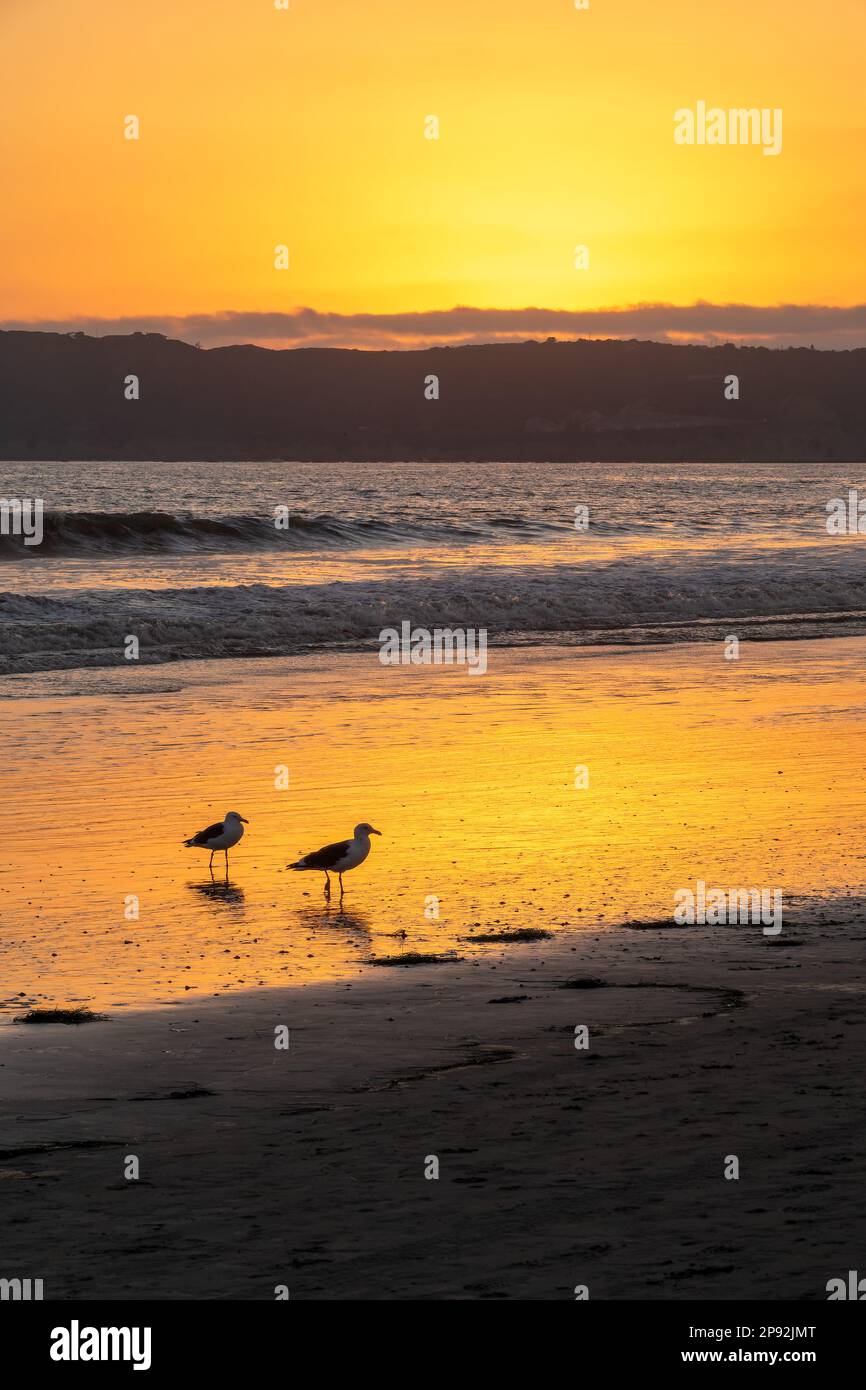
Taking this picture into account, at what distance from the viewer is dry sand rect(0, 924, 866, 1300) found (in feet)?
16.9

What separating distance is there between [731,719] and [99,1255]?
13.7 meters

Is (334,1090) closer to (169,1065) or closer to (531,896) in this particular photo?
(169,1065)

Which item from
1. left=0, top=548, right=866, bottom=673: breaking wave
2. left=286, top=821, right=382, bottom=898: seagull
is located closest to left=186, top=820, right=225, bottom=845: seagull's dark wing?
left=286, top=821, right=382, bottom=898: seagull

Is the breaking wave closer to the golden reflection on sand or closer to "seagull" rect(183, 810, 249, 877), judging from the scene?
the golden reflection on sand

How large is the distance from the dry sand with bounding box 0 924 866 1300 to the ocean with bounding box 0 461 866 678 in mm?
14433

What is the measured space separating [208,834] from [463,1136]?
5.47 metres

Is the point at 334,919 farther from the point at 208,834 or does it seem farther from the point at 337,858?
the point at 208,834

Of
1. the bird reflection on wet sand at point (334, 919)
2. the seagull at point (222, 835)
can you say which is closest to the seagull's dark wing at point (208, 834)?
the seagull at point (222, 835)

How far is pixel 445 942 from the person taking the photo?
31.3 ft

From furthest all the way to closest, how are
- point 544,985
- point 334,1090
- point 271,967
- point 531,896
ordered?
1. point 531,896
2. point 271,967
3. point 544,985
4. point 334,1090

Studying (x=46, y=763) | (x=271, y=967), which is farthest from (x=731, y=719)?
(x=271, y=967)

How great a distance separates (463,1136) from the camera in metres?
6.36

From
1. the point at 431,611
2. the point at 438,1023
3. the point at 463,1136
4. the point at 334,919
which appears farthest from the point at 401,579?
the point at 463,1136

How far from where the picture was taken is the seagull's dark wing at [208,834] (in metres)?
11.5
